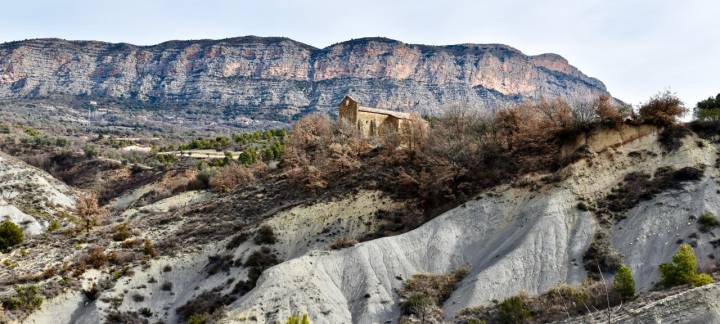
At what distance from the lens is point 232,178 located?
60.3 metres

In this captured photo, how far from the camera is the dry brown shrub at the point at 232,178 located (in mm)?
58938

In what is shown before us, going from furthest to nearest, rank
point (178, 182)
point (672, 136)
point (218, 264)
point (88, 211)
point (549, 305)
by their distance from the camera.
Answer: point (178, 182), point (88, 211), point (218, 264), point (672, 136), point (549, 305)

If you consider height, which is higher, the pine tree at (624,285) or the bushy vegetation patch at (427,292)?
the pine tree at (624,285)

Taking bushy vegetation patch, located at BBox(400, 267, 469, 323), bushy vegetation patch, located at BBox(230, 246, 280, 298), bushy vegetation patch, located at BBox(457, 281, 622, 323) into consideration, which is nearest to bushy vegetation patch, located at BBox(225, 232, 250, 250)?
bushy vegetation patch, located at BBox(230, 246, 280, 298)

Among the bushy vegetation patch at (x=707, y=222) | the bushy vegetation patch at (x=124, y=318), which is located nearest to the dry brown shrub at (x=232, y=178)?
the bushy vegetation patch at (x=124, y=318)

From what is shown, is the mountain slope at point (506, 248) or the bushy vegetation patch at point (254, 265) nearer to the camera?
the mountain slope at point (506, 248)

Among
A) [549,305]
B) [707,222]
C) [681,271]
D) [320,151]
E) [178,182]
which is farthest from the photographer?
[178,182]

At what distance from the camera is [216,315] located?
1122 inches

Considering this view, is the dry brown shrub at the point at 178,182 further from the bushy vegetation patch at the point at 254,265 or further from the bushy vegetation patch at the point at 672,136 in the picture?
the bushy vegetation patch at the point at 672,136

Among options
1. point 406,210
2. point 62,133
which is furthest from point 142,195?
point 62,133

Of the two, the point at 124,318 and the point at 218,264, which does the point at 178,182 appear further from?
the point at 124,318

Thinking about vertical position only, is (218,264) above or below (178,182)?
above

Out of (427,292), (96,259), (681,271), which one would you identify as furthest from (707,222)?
(96,259)

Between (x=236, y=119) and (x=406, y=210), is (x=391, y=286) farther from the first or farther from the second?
(x=236, y=119)
